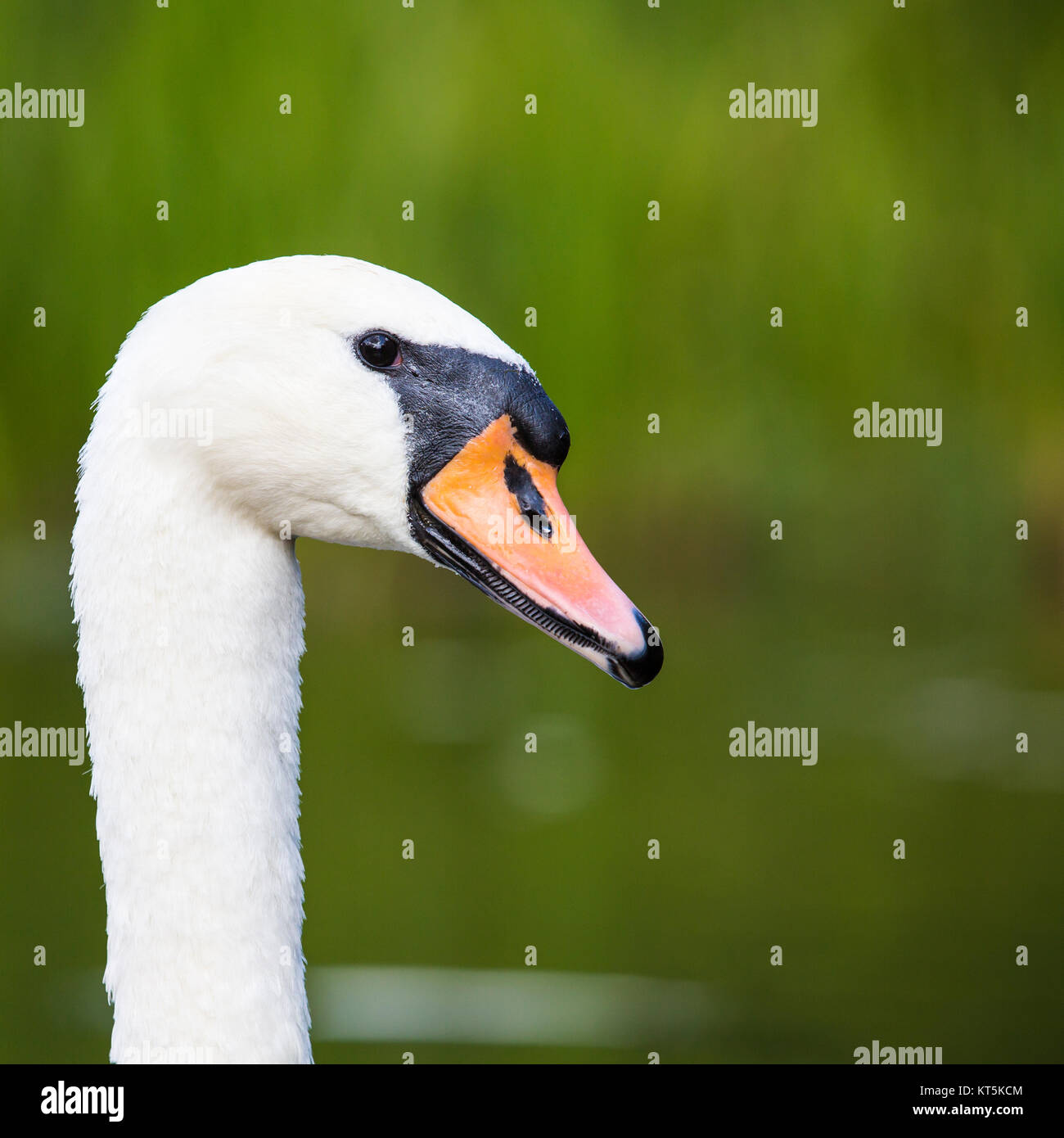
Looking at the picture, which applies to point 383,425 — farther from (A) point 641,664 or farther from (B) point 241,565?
(A) point 641,664

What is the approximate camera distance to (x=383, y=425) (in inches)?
96.0

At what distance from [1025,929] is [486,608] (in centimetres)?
553

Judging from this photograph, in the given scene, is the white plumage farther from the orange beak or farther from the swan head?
the orange beak

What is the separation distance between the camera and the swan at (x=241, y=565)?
7.72 feet

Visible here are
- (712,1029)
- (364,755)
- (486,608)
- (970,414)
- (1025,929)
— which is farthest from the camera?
(486,608)

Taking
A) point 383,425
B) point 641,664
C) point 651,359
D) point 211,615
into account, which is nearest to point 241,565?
point 211,615

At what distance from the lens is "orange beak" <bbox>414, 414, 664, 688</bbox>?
2.38m

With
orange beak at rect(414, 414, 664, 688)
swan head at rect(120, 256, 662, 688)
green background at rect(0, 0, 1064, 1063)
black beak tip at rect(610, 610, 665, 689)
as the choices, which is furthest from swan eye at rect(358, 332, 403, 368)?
green background at rect(0, 0, 1064, 1063)

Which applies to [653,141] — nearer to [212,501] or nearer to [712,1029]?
[712,1029]

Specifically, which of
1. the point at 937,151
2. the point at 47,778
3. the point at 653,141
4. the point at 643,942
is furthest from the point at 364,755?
the point at 937,151

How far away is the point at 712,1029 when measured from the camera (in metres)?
5.68

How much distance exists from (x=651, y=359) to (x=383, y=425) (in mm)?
7794

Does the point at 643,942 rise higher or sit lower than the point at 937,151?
lower

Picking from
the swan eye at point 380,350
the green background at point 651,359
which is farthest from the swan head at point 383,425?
the green background at point 651,359
